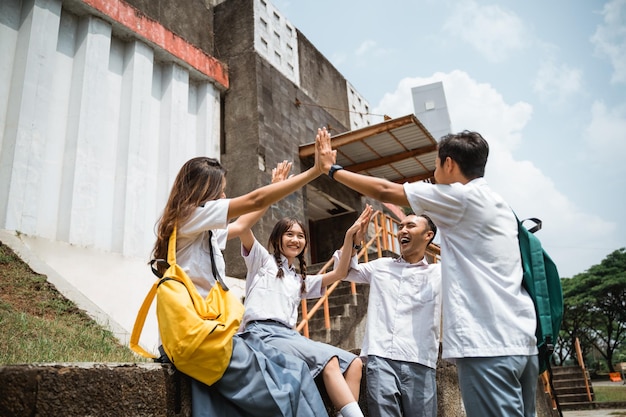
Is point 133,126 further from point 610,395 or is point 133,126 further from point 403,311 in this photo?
point 610,395

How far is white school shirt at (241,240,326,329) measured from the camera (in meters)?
2.49

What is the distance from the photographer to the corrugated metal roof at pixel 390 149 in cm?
934

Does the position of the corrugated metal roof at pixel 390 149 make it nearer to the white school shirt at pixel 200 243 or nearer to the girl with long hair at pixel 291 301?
the girl with long hair at pixel 291 301

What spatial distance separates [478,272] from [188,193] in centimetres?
126

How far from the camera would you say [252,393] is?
1.72 m

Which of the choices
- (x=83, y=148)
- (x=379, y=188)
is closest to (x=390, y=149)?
(x=83, y=148)

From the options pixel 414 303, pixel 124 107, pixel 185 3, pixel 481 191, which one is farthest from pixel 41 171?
pixel 481 191

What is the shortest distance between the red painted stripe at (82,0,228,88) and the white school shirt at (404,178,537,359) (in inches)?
279

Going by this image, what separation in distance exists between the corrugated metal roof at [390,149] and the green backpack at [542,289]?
7.16 m

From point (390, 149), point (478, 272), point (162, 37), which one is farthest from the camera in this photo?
point (390, 149)

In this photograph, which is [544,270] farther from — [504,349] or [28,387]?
[28,387]

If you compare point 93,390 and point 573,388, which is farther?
point 573,388

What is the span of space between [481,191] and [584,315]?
28028 millimetres

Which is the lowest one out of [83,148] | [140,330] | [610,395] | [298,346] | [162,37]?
[610,395]
